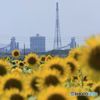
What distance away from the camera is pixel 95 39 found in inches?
101

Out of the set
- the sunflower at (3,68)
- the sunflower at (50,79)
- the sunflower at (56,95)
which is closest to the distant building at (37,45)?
the sunflower at (3,68)

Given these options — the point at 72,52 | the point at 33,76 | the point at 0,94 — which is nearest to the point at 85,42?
the point at 0,94

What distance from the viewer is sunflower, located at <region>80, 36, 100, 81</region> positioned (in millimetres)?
2510

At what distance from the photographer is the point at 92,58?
253 cm

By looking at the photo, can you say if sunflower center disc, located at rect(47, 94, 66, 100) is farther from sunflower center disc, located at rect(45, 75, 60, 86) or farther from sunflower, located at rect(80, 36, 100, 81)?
sunflower center disc, located at rect(45, 75, 60, 86)

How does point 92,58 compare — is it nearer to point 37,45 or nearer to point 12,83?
point 12,83

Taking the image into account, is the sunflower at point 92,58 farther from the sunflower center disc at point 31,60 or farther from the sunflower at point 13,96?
the sunflower center disc at point 31,60

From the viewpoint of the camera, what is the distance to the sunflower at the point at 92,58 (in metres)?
2.51

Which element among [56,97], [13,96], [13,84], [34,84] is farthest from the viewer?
[34,84]

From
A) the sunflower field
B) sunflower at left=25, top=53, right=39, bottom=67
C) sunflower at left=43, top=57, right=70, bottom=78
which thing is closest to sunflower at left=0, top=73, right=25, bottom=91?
the sunflower field

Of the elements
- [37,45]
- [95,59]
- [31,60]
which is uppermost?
[95,59]

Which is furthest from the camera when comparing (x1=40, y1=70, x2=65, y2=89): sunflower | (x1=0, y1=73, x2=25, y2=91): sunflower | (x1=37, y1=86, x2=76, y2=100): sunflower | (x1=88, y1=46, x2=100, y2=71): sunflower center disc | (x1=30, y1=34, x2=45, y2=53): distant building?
(x1=30, y1=34, x2=45, y2=53): distant building

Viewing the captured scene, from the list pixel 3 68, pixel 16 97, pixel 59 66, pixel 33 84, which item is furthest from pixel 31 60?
pixel 16 97

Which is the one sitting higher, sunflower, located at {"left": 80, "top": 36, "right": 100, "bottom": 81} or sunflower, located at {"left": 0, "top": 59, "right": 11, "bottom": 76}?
sunflower, located at {"left": 80, "top": 36, "right": 100, "bottom": 81}
